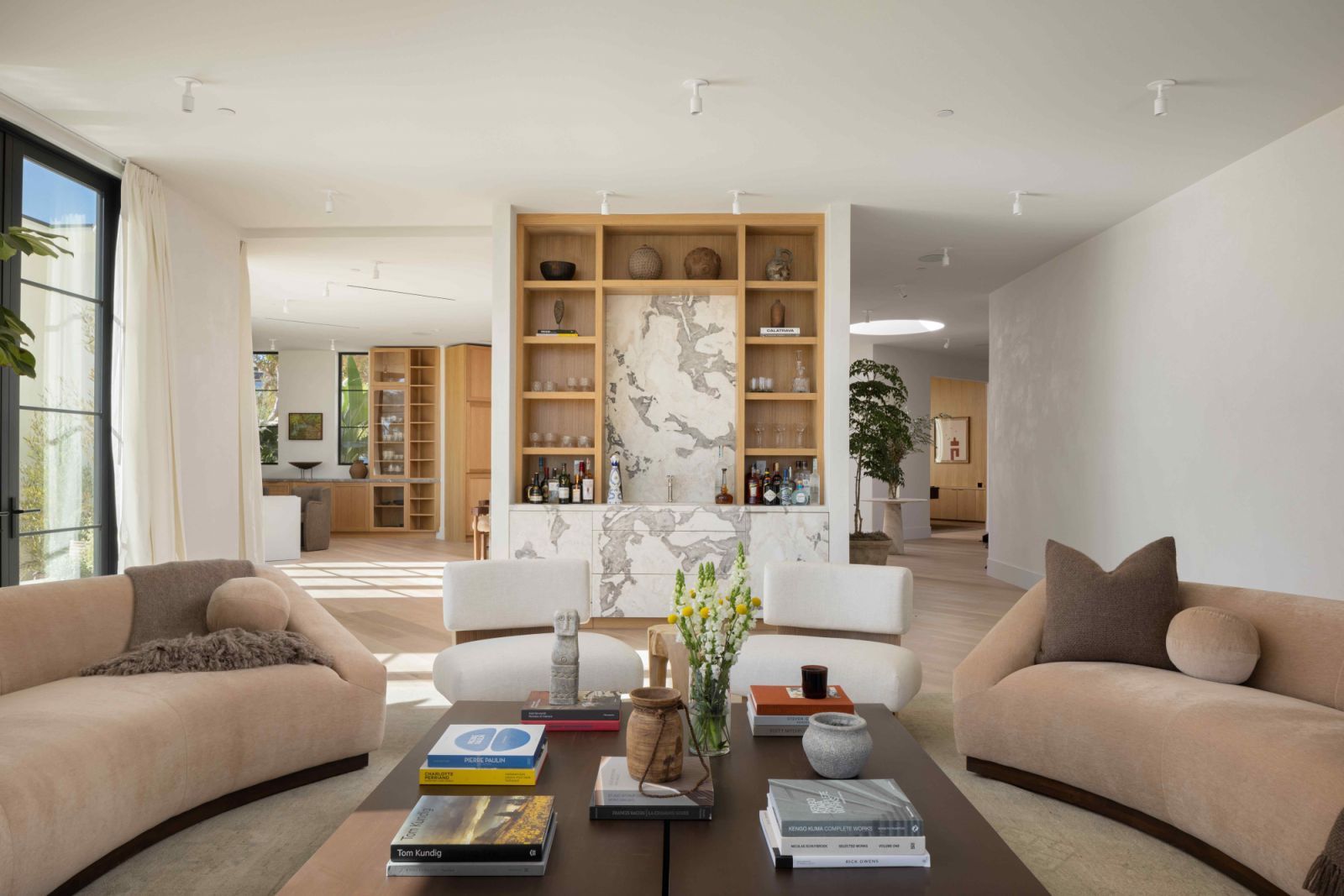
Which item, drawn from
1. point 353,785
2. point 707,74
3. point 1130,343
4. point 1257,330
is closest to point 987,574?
point 1130,343

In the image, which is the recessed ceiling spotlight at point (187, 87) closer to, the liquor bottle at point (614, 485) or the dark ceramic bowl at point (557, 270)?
the dark ceramic bowl at point (557, 270)

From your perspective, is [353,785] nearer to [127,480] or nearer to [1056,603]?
[1056,603]

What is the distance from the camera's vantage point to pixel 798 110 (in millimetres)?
4324

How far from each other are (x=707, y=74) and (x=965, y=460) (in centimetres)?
1334

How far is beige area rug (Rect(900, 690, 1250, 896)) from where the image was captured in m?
2.37

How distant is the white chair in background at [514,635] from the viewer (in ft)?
10.6

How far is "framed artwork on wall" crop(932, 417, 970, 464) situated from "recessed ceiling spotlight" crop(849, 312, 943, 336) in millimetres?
5093

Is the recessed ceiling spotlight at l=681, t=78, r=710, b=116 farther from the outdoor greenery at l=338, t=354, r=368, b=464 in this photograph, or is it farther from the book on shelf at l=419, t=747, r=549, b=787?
the outdoor greenery at l=338, t=354, r=368, b=464

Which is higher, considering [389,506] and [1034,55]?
[1034,55]

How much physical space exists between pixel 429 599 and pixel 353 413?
7.38 m

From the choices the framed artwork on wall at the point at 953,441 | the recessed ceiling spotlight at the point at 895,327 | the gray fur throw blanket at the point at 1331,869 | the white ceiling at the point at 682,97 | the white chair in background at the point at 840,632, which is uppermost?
the white ceiling at the point at 682,97

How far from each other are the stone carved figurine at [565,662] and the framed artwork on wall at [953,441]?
1426 centimetres

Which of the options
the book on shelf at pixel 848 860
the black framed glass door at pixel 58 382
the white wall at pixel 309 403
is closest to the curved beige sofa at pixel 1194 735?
the book on shelf at pixel 848 860

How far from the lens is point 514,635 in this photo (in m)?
3.90
